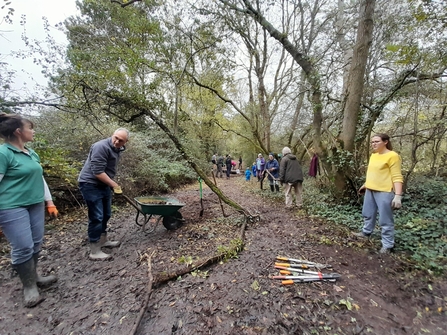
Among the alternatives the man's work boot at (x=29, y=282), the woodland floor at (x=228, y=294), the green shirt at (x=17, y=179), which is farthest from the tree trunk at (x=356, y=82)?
the man's work boot at (x=29, y=282)

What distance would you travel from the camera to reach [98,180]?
265cm

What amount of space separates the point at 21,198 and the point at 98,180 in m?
0.86

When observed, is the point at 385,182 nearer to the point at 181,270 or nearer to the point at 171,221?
the point at 181,270

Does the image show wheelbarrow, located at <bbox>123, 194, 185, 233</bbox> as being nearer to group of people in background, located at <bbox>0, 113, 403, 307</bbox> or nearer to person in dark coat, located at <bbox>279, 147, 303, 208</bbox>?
group of people in background, located at <bbox>0, 113, 403, 307</bbox>

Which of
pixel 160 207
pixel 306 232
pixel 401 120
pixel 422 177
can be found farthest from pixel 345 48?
pixel 160 207

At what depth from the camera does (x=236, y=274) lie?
2.28m

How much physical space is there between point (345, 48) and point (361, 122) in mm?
4085

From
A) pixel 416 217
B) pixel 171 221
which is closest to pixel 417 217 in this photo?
pixel 416 217

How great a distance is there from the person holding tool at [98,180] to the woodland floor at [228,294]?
1.37 ft

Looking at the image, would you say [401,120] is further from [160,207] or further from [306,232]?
[160,207]

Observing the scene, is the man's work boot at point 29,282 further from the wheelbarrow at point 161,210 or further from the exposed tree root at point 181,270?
the wheelbarrow at point 161,210

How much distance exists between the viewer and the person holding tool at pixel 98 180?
255cm

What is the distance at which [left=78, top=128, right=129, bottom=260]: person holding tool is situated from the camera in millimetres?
2549

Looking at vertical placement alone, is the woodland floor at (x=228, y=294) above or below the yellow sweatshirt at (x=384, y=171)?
below
